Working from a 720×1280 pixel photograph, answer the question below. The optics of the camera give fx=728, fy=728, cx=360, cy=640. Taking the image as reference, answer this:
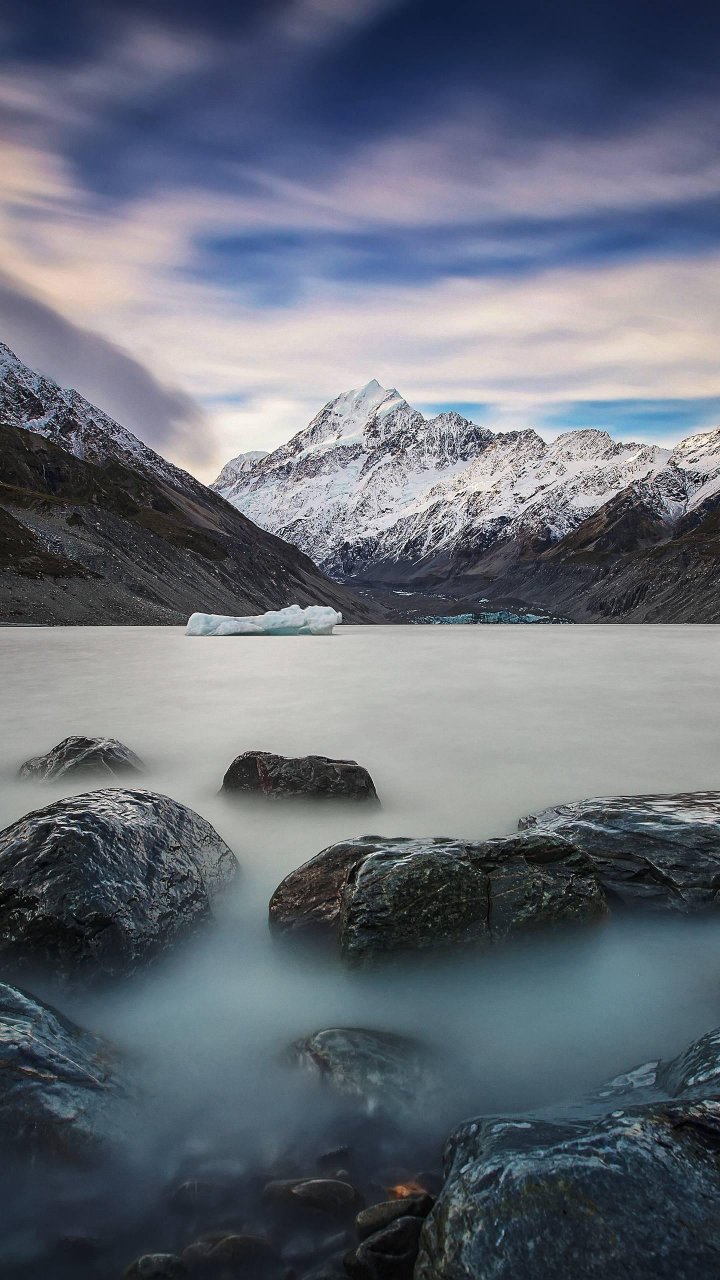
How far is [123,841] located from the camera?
18.9 ft

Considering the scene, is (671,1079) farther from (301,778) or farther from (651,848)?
(301,778)

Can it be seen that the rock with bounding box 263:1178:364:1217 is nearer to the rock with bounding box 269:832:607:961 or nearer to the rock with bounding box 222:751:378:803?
the rock with bounding box 269:832:607:961

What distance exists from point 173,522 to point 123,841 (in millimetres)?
149054

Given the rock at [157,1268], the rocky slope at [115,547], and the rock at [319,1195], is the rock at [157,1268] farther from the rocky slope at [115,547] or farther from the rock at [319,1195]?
the rocky slope at [115,547]

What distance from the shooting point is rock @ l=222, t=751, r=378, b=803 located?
8.88 metres

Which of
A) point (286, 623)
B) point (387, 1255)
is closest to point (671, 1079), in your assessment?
point (387, 1255)

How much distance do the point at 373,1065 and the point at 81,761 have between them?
21.8ft

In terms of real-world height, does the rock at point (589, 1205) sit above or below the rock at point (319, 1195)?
above

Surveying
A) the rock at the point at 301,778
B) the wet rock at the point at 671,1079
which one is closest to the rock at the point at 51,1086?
the wet rock at the point at 671,1079

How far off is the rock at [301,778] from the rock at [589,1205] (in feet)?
18.5

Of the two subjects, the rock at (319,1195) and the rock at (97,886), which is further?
the rock at (97,886)

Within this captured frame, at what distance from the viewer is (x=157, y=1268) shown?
3074 mm

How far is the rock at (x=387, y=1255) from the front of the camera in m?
3.03

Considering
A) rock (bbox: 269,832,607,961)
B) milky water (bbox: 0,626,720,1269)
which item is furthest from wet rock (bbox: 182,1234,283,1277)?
rock (bbox: 269,832,607,961)
